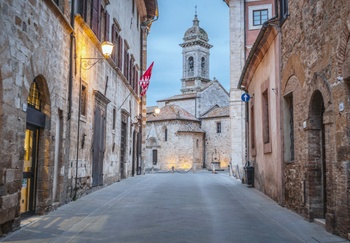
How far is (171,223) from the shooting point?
779cm

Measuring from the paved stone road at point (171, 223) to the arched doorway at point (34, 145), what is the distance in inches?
20.2

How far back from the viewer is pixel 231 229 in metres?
7.19

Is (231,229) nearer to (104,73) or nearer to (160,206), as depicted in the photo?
(160,206)

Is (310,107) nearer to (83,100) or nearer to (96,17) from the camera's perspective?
(83,100)

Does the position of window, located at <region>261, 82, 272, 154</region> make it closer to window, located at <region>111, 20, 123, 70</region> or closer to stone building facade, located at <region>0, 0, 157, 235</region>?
stone building facade, located at <region>0, 0, 157, 235</region>

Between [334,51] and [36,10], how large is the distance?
18.2 feet

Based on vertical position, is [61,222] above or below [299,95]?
below

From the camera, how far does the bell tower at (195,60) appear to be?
77938mm

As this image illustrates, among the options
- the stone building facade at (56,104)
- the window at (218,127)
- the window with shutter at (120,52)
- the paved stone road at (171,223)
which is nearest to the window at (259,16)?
the stone building facade at (56,104)

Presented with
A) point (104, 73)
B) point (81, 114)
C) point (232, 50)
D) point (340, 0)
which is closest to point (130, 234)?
point (340, 0)

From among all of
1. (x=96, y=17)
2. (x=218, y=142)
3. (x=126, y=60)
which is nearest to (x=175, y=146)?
(x=218, y=142)

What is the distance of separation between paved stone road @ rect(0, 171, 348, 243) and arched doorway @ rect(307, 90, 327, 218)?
551 millimetres

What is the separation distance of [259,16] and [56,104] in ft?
65.5

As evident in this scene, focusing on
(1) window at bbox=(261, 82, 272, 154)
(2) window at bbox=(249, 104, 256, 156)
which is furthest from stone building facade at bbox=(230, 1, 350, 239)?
(2) window at bbox=(249, 104, 256, 156)
